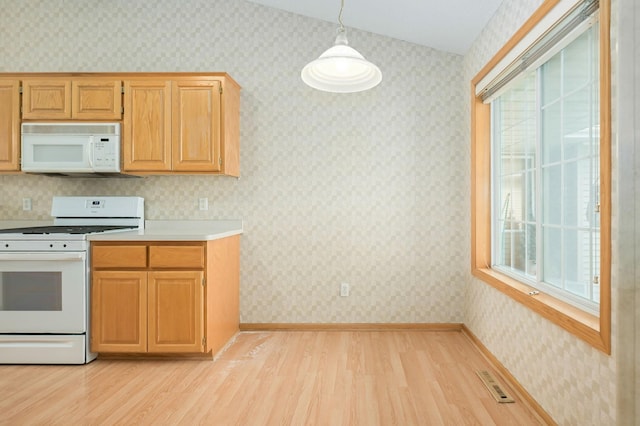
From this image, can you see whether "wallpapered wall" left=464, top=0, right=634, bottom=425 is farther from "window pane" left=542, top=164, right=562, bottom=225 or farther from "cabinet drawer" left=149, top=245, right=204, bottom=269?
"cabinet drawer" left=149, top=245, right=204, bottom=269

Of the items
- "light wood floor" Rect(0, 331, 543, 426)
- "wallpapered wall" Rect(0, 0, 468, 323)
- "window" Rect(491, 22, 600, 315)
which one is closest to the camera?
"window" Rect(491, 22, 600, 315)

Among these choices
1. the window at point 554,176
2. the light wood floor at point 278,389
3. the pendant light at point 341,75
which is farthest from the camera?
the pendant light at point 341,75

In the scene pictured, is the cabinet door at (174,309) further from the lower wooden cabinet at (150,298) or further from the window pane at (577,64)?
the window pane at (577,64)

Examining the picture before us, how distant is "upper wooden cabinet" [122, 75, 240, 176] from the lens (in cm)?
347

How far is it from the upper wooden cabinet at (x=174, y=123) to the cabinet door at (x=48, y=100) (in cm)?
49

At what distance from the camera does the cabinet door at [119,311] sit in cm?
312

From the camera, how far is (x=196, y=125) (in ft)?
11.4

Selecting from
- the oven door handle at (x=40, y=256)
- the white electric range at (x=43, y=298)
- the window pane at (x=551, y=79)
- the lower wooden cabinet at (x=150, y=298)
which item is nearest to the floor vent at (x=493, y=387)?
the window pane at (x=551, y=79)

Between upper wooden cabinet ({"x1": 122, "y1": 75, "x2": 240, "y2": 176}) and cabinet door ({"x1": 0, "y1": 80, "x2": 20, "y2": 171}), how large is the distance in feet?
2.84

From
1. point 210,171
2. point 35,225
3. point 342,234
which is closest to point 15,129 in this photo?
point 35,225

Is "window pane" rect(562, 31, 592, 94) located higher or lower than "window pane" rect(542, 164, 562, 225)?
higher

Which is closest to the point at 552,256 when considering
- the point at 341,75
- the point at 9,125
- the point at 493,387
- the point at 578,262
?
the point at 578,262

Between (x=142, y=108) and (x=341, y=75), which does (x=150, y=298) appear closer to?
(x=142, y=108)

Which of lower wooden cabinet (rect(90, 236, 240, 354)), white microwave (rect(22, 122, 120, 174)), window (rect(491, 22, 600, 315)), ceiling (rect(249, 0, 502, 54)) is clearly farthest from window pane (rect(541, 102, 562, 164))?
white microwave (rect(22, 122, 120, 174))
